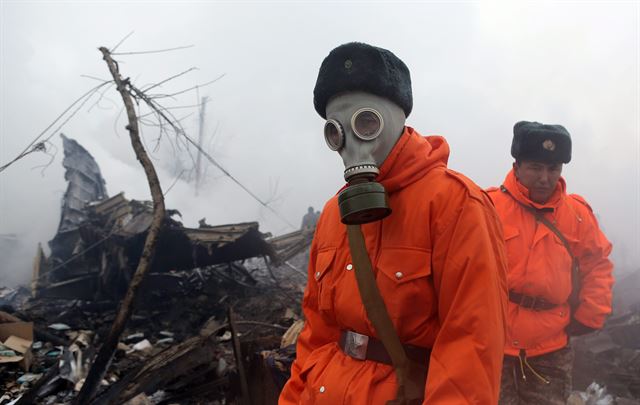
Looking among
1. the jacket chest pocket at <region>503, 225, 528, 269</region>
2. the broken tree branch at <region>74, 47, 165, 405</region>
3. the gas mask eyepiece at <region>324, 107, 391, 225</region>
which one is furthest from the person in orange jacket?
the broken tree branch at <region>74, 47, 165, 405</region>

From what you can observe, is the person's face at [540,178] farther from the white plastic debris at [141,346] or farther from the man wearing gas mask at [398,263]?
the white plastic debris at [141,346]

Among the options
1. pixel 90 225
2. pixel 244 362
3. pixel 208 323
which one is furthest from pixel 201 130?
pixel 244 362

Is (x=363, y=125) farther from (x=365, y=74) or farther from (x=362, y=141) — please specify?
(x=365, y=74)

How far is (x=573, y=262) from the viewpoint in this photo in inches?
112

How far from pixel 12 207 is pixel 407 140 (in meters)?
20.7

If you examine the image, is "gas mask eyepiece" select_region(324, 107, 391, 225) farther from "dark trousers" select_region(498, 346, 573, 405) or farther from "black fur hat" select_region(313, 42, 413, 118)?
"dark trousers" select_region(498, 346, 573, 405)

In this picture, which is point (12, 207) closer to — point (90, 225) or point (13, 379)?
point (90, 225)

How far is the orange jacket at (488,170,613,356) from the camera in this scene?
2748 millimetres

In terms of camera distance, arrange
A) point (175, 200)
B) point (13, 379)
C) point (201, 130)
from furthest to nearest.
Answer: point (201, 130), point (175, 200), point (13, 379)

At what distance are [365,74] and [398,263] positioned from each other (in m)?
0.73

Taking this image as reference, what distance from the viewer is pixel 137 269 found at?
18.1ft

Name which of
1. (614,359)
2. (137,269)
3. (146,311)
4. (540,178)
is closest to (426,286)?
(540,178)

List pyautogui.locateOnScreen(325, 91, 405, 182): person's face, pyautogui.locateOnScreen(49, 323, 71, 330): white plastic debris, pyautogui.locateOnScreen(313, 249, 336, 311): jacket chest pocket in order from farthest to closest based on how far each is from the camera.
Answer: pyautogui.locateOnScreen(49, 323, 71, 330): white plastic debris
pyautogui.locateOnScreen(313, 249, 336, 311): jacket chest pocket
pyautogui.locateOnScreen(325, 91, 405, 182): person's face

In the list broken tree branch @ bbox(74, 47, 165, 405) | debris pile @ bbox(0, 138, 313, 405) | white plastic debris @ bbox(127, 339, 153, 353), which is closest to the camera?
debris pile @ bbox(0, 138, 313, 405)
